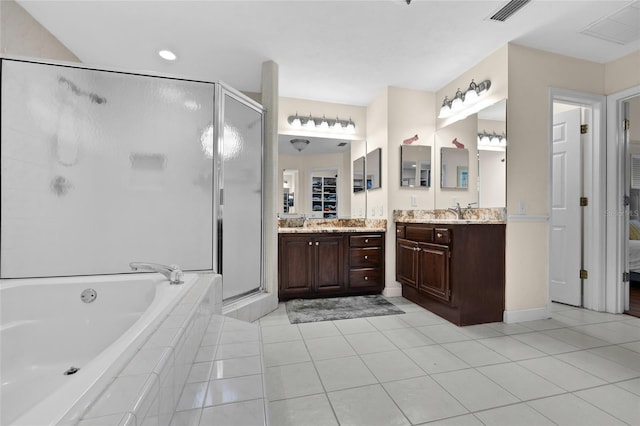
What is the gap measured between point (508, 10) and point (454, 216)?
1810mm

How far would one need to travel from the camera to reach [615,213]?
2637 mm

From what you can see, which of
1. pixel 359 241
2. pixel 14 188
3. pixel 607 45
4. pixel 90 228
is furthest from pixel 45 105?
pixel 607 45

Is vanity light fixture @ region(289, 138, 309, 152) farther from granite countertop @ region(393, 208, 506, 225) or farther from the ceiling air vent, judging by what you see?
the ceiling air vent

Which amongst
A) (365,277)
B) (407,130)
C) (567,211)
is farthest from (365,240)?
(567,211)

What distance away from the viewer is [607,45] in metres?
2.46

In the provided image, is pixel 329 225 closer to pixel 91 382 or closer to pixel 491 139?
pixel 491 139

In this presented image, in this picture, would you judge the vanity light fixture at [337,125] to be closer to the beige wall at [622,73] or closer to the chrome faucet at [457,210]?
the chrome faucet at [457,210]

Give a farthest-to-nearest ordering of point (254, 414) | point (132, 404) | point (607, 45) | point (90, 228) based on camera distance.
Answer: point (607, 45) → point (90, 228) → point (254, 414) → point (132, 404)

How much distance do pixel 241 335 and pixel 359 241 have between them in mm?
2104

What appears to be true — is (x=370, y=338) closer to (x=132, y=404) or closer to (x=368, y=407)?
(x=368, y=407)

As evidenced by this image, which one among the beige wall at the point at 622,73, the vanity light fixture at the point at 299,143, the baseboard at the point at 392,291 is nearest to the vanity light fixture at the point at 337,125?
the vanity light fixture at the point at 299,143

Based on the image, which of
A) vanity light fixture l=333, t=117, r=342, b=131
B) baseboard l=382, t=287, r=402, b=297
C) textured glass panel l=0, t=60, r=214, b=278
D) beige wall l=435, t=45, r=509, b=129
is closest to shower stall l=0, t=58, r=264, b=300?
textured glass panel l=0, t=60, r=214, b=278

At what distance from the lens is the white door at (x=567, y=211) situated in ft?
9.37

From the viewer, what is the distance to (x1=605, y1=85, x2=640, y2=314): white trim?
2.62 metres
